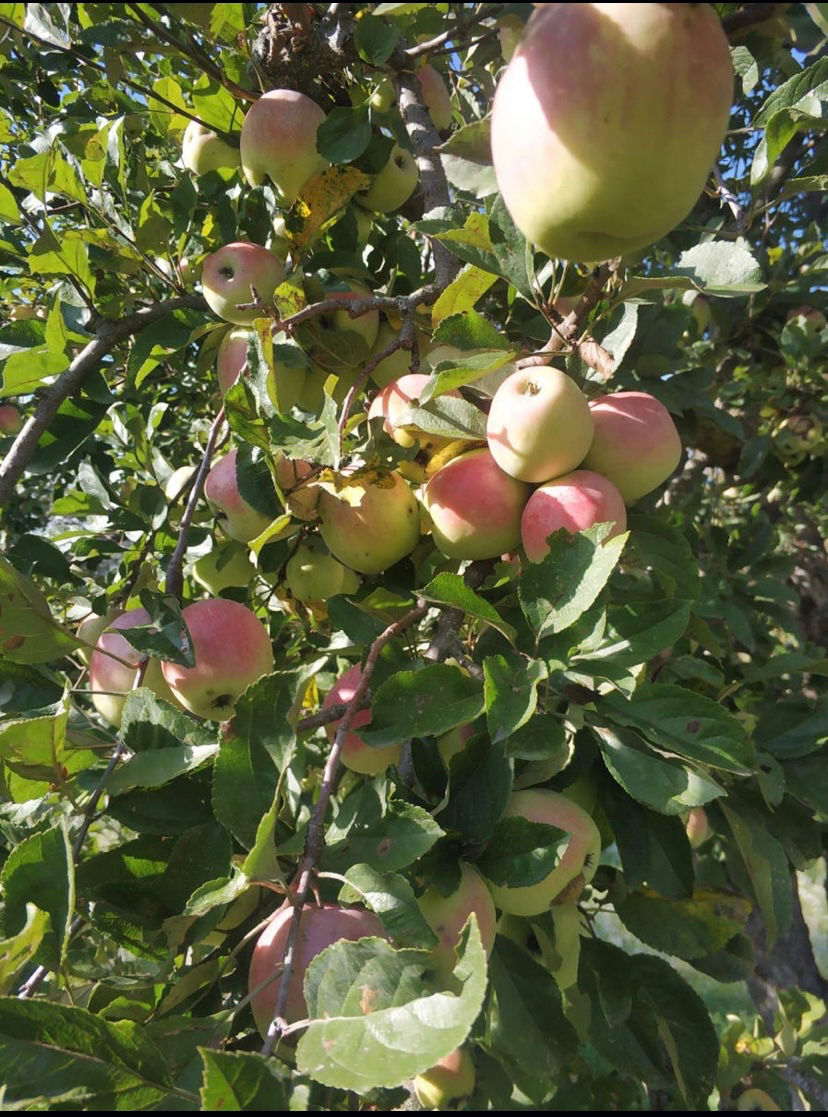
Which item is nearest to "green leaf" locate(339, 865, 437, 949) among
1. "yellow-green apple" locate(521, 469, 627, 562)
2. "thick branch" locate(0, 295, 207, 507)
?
"yellow-green apple" locate(521, 469, 627, 562)

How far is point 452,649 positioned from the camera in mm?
988

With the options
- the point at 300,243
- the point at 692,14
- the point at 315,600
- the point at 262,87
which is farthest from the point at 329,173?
the point at 692,14

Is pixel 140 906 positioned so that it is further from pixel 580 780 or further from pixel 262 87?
pixel 262 87

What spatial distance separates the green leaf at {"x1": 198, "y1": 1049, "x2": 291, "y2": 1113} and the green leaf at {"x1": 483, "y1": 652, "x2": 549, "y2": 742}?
0.99 feet

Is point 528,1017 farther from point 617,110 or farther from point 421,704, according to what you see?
point 617,110

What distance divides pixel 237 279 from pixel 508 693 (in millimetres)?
713

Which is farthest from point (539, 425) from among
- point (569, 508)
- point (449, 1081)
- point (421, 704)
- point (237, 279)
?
point (449, 1081)

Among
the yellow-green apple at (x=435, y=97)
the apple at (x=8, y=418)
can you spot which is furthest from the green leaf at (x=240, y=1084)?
the apple at (x=8, y=418)

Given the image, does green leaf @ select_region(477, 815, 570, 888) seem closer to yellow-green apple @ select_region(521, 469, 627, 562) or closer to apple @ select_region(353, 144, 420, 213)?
yellow-green apple @ select_region(521, 469, 627, 562)

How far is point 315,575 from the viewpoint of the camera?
47.8 inches

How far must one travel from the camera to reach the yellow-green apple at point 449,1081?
1.05m

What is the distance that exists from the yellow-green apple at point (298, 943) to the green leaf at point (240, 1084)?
20 centimetres

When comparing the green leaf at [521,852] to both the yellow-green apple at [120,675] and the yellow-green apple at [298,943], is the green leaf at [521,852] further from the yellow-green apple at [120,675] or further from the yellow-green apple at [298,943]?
the yellow-green apple at [120,675]

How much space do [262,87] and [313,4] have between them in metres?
0.14
